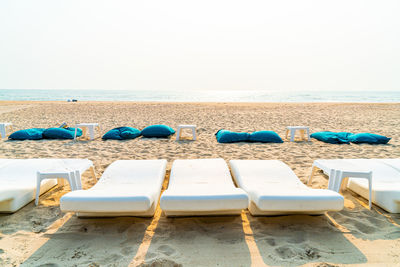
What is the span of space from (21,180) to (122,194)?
6.15 feet

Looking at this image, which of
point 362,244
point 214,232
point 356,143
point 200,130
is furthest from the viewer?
point 200,130

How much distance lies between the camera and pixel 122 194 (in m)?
2.53

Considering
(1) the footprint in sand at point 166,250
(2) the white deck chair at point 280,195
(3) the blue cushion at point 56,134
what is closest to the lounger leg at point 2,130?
(3) the blue cushion at point 56,134

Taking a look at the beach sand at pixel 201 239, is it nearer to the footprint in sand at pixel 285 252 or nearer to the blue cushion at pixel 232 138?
the footprint in sand at pixel 285 252

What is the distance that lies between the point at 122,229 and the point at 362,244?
2393 millimetres

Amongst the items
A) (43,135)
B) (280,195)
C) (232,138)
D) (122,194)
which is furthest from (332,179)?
(43,135)

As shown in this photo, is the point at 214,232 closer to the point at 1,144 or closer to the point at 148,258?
the point at 148,258

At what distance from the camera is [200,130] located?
928 cm

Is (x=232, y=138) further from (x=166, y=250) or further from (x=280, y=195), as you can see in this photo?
(x=166, y=250)

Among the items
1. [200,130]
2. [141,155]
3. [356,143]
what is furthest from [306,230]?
[200,130]

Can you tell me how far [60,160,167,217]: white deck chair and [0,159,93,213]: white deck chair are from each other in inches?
21.1

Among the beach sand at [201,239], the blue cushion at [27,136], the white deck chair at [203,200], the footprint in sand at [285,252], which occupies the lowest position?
the beach sand at [201,239]

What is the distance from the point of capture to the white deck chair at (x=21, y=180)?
295cm

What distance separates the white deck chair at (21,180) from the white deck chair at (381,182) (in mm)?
3620
